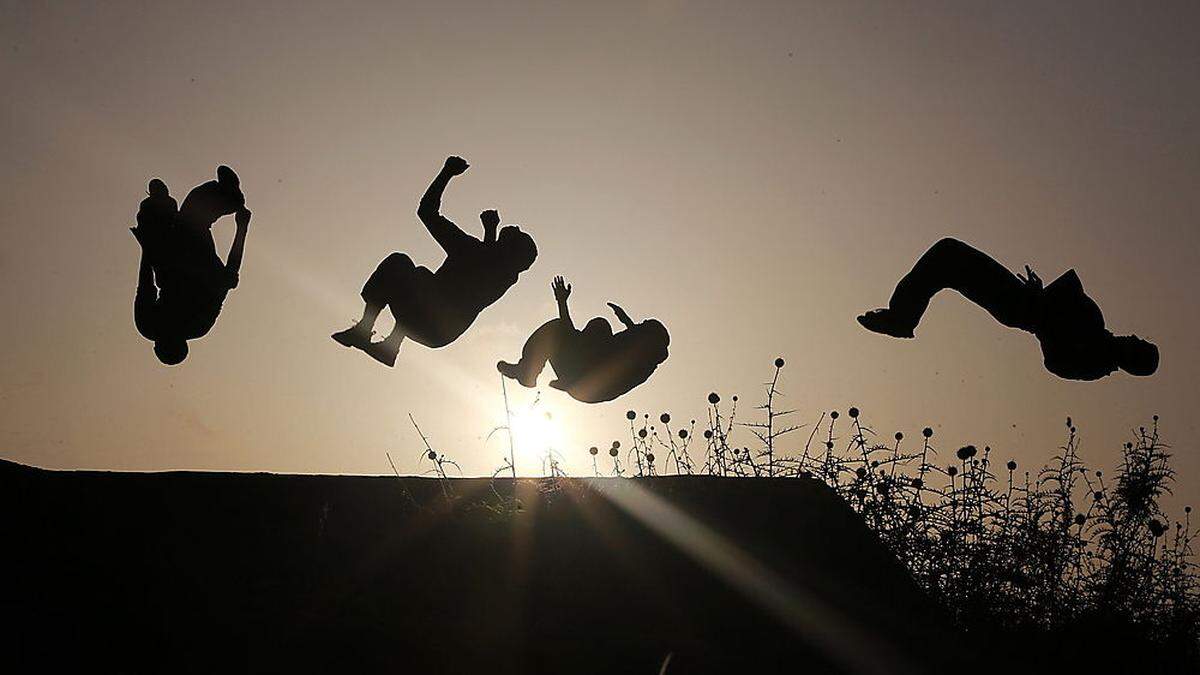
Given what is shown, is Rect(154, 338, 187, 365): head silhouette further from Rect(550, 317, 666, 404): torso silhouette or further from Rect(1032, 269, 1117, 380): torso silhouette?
Rect(1032, 269, 1117, 380): torso silhouette

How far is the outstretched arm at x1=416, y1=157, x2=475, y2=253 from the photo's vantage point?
7.88 m

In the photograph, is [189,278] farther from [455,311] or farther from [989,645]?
[989,645]

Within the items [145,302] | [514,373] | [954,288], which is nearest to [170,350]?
[145,302]

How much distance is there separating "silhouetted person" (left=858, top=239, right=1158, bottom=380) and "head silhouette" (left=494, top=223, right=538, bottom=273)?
2.51m

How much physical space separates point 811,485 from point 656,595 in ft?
7.81

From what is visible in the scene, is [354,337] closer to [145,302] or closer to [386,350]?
[386,350]

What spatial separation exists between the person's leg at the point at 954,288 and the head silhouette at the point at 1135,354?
649mm

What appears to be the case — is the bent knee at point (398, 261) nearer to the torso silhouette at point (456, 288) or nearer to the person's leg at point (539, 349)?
the torso silhouette at point (456, 288)

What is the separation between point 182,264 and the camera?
7844mm

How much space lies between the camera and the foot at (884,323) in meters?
7.17

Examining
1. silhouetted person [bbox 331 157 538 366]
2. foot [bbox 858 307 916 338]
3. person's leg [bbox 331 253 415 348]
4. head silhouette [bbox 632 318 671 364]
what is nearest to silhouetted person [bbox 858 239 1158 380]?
foot [bbox 858 307 916 338]

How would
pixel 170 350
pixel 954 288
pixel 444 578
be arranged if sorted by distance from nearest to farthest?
pixel 444 578 < pixel 954 288 < pixel 170 350

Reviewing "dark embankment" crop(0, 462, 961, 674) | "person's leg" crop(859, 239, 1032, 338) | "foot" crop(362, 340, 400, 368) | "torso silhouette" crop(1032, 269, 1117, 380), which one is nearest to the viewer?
"dark embankment" crop(0, 462, 961, 674)

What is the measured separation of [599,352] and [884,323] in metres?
2.17
